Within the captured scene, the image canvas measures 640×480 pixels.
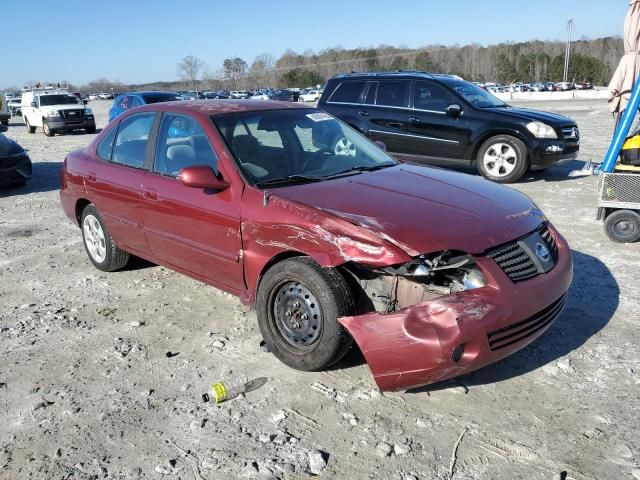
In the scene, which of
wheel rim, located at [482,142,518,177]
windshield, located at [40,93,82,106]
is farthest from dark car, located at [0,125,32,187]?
windshield, located at [40,93,82,106]

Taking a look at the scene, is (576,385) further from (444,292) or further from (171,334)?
(171,334)

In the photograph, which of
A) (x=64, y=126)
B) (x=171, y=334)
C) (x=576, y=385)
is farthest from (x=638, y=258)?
(x=64, y=126)

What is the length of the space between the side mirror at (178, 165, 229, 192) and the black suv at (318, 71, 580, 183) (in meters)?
6.37

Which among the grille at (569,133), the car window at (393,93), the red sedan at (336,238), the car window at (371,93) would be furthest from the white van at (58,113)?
the red sedan at (336,238)

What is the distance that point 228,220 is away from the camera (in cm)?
381

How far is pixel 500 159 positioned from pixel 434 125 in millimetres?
1263

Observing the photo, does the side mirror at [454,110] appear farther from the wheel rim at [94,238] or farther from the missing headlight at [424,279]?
the missing headlight at [424,279]

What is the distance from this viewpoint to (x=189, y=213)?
162 inches

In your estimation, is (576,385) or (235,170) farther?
(235,170)

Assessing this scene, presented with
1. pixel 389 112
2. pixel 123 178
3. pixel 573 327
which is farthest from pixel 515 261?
pixel 389 112

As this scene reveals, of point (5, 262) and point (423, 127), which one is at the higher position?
point (423, 127)

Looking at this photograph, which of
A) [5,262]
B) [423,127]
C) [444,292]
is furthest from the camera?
[423,127]

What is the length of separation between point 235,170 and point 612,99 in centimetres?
589

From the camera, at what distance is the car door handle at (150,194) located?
14.5 ft
